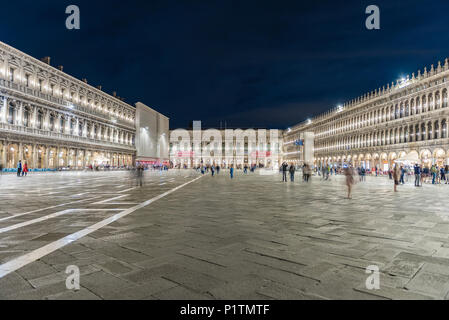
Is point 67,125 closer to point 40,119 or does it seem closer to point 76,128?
point 76,128

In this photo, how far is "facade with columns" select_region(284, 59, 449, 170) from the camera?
132 feet

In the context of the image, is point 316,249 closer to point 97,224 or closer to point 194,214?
point 194,214

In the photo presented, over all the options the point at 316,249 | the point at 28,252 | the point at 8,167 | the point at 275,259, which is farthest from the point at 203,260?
the point at 8,167

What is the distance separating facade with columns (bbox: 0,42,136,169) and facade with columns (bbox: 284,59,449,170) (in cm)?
4411

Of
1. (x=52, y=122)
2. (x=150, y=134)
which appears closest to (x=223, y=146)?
(x=150, y=134)

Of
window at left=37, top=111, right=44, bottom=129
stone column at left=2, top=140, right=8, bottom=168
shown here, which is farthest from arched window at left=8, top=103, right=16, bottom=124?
window at left=37, top=111, right=44, bottom=129

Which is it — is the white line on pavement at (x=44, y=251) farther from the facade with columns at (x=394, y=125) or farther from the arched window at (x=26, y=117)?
the arched window at (x=26, y=117)

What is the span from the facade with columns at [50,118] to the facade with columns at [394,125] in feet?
145

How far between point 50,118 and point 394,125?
5476 centimetres

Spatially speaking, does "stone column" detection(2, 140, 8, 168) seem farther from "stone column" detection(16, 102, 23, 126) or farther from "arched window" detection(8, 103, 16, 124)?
"stone column" detection(16, 102, 23, 126)

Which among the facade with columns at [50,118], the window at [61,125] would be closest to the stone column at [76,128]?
the facade with columns at [50,118]

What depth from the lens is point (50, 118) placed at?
3950cm
